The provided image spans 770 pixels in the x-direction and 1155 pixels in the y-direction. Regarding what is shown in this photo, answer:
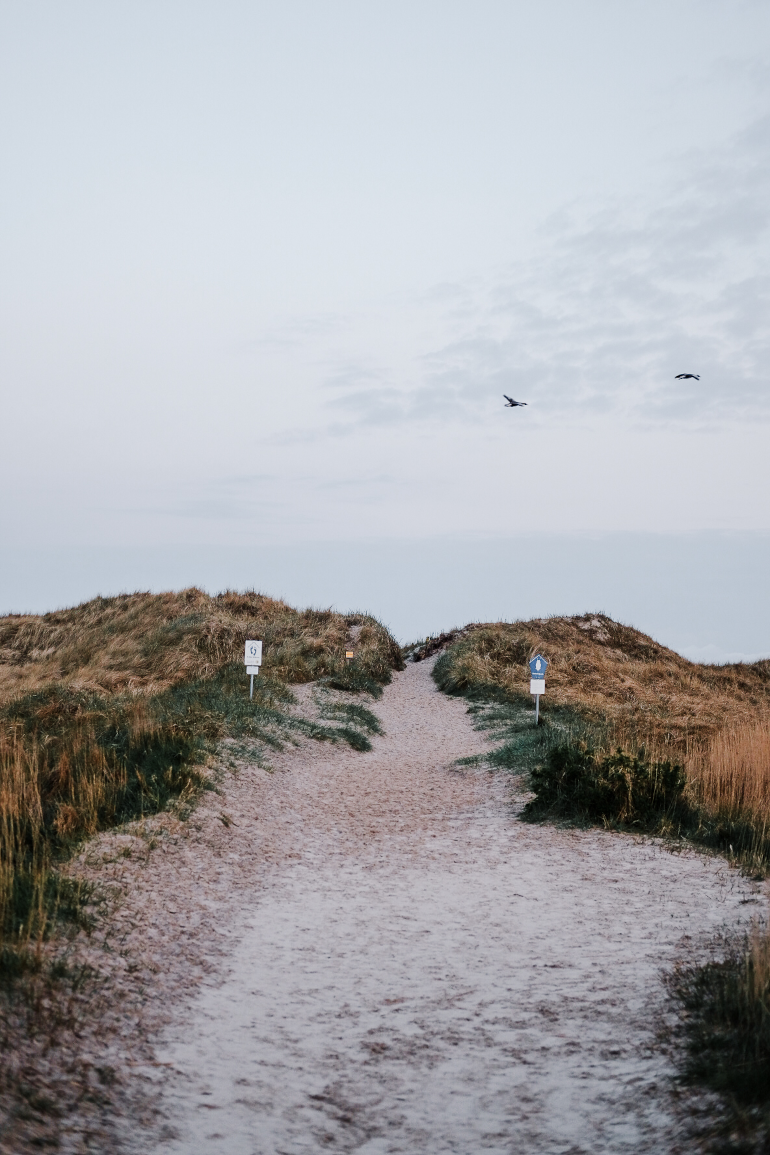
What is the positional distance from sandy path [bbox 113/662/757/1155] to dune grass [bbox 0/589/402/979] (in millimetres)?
1074

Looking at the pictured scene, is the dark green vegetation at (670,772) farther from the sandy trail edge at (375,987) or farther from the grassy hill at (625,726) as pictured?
the sandy trail edge at (375,987)

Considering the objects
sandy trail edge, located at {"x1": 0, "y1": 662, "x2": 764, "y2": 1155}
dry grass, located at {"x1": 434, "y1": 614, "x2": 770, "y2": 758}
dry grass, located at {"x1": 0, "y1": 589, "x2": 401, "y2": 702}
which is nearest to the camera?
sandy trail edge, located at {"x1": 0, "y1": 662, "x2": 764, "y2": 1155}

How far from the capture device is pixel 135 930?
6156mm

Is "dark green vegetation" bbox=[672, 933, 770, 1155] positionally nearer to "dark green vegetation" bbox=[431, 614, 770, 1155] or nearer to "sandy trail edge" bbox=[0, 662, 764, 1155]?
"dark green vegetation" bbox=[431, 614, 770, 1155]

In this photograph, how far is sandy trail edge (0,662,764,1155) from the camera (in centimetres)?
402

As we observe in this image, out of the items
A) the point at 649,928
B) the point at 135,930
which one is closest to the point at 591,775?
the point at 649,928

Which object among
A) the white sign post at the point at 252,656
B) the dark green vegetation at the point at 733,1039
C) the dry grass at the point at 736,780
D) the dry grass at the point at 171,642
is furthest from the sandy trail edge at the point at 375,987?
the dry grass at the point at 171,642

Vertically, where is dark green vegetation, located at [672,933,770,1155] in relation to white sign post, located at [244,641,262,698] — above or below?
below

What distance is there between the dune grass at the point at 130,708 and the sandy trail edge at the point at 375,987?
0.51m

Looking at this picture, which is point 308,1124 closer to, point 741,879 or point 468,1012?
point 468,1012

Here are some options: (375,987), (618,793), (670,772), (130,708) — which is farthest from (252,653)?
(375,987)

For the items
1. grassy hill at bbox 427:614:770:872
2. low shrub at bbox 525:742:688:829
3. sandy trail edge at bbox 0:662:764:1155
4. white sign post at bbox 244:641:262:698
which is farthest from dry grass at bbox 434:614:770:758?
white sign post at bbox 244:641:262:698

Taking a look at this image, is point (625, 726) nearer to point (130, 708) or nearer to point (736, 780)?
point (736, 780)

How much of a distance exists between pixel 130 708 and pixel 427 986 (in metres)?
9.18
